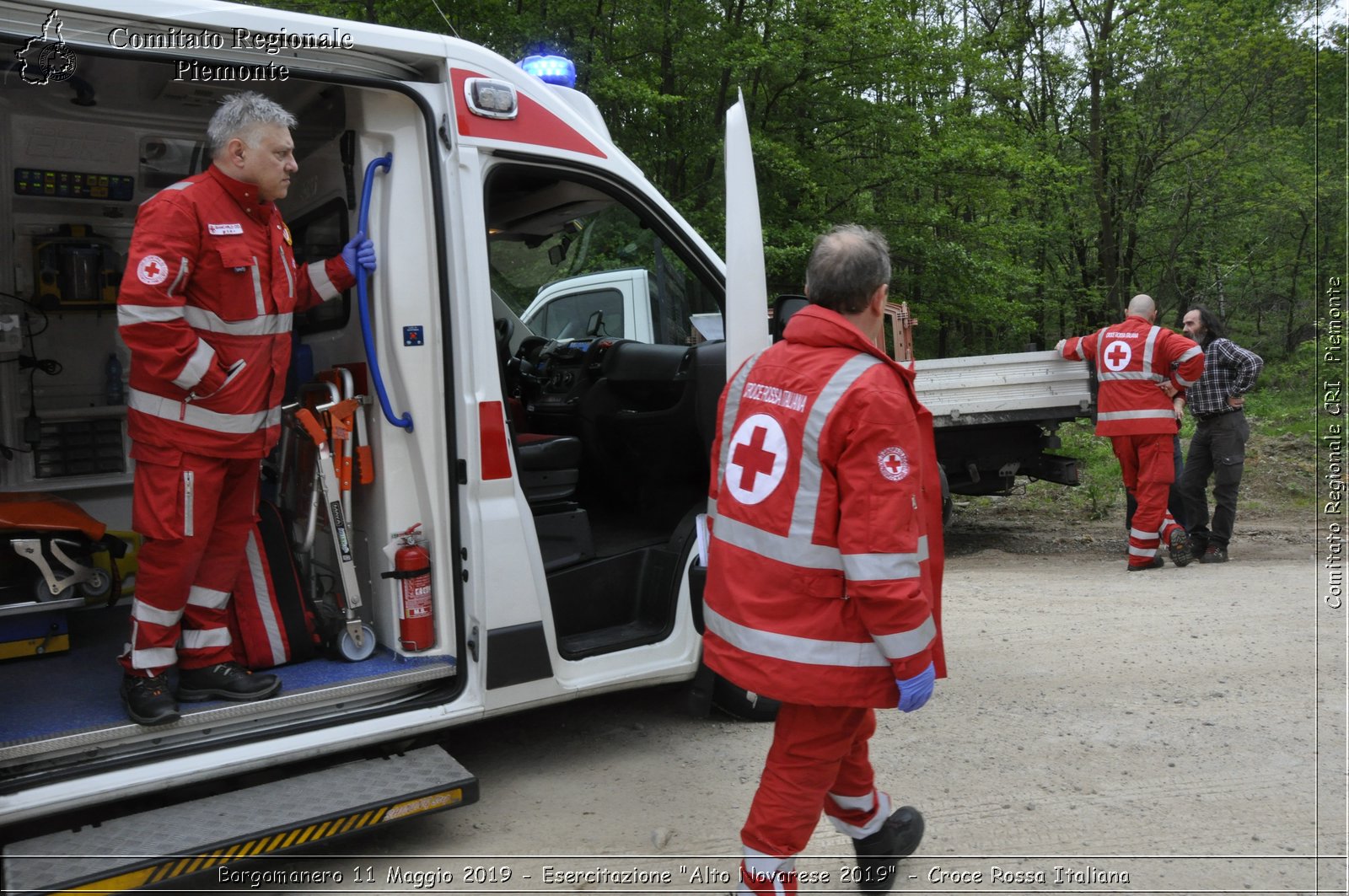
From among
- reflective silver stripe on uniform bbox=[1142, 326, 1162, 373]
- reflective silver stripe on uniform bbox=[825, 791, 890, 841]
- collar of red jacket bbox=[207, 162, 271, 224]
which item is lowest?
reflective silver stripe on uniform bbox=[825, 791, 890, 841]

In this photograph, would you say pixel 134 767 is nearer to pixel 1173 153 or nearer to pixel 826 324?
pixel 826 324

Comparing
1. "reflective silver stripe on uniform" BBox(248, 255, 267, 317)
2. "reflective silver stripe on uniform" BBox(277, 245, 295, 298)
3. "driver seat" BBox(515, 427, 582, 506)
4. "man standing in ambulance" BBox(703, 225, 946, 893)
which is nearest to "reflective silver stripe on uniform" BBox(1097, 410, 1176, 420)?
"driver seat" BBox(515, 427, 582, 506)

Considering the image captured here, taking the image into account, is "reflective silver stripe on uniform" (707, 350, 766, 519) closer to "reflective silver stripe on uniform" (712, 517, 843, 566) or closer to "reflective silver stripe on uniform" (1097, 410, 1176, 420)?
"reflective silver stripe on uniform" (712, 517, 843, 566)

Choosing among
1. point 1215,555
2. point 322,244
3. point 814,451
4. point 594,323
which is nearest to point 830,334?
point 814,451

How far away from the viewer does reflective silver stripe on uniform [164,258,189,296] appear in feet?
9.43

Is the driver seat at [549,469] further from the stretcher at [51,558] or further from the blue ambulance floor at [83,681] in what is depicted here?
the stretcher at [51,558]

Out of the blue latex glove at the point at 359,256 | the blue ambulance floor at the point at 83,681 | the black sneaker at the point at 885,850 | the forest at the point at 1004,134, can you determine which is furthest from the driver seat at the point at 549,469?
the forest at the point at 1004,134

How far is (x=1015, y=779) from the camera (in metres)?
3.43

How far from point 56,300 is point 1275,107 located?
16592 mm

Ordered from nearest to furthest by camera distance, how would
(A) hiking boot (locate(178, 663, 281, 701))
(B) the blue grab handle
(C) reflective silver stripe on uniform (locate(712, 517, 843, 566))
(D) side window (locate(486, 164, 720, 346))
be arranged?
(C) reflective silver stripe on uniform (locate(712, 517, 843, 566)) → (A) hiking boot (locate(178, 663, 281, 701)) → (B) the blue grab handle → (D) side window (locate(486, 164, 720, 346))

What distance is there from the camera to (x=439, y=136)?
3.27 meters

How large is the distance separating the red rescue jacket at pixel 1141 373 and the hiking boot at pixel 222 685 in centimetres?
555

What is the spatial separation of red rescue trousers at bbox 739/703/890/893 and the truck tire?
1503mm

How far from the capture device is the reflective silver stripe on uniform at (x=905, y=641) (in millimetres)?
2229
